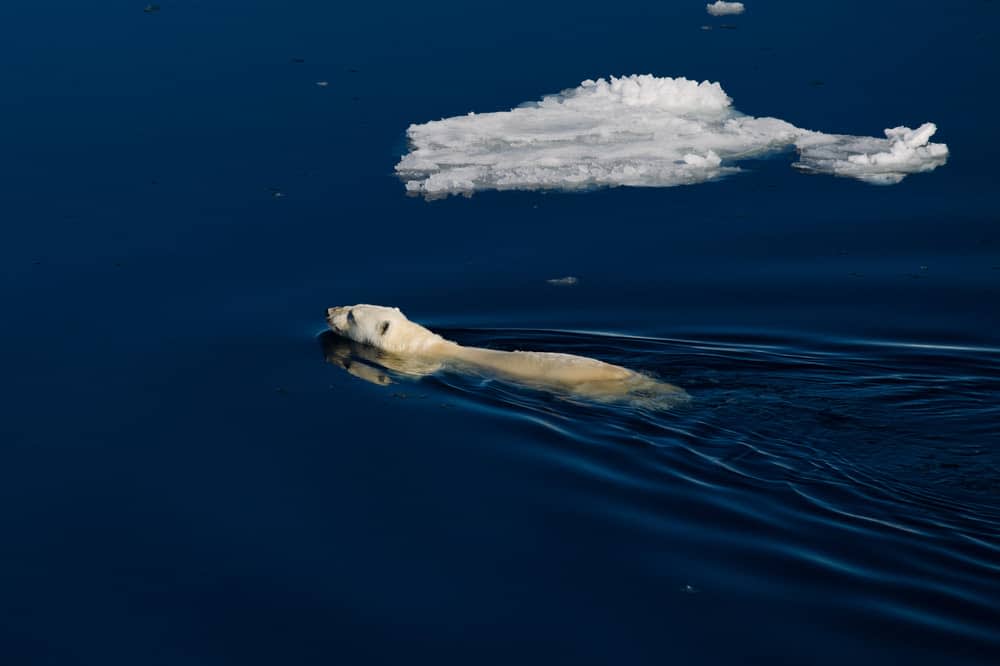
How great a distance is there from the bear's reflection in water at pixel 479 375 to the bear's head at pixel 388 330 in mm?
75

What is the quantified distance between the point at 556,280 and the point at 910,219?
3.68m

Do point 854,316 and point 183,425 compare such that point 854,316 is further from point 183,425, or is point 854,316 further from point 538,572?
point 183,425

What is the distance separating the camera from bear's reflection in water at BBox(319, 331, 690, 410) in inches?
411

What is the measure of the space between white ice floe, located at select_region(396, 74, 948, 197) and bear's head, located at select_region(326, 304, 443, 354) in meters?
2.86

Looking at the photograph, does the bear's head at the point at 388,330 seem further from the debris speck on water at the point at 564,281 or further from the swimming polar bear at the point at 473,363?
the debris speck on water at the point at 564,281

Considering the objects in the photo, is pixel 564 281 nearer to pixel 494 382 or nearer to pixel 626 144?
pixel 494 382

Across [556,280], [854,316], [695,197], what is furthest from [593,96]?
[854,316]

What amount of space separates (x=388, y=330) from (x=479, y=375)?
39.0 inches

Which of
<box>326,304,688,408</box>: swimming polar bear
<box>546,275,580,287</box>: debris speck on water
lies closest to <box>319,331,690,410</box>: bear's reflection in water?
<box>326,304,688,408</box>: swimming polar bear

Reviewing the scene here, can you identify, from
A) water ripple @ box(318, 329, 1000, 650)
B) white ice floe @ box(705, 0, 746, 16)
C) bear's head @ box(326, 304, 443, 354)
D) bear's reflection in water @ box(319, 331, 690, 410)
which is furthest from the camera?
white ice floe @ box(705, 0, 746, 16)

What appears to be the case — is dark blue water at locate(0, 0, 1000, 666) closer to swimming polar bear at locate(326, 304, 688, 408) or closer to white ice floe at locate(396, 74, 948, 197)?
swimming polar bear at locate(326, 304, 688, 408)

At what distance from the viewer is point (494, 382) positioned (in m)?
11.0

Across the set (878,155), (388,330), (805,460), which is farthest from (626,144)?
(805,460)

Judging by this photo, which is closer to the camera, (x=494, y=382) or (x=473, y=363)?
(x=494, y=382)
